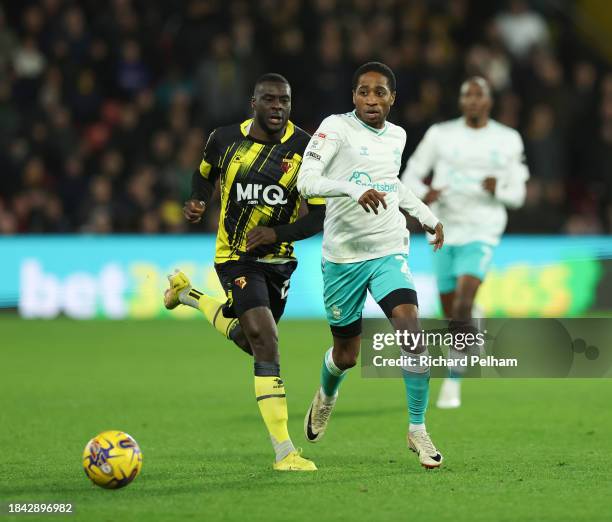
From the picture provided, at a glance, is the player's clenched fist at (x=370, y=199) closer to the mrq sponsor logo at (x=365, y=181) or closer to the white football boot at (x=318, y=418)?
the mrq sponsor logo at (x=365, y=181)

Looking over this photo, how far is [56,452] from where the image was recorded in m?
8.03

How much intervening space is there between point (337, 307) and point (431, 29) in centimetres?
1280

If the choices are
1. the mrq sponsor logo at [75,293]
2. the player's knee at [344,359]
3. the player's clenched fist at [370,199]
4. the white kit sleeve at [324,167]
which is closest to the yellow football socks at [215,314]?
the player's knee at [344,359]

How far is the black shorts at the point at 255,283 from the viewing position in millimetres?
7633

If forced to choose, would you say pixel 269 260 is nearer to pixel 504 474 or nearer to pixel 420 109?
pixel 504 474

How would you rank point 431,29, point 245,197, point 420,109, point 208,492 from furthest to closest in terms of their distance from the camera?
point 431,29 < point 420,109 < point 245,197 < point 208,492

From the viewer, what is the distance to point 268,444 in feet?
27.6

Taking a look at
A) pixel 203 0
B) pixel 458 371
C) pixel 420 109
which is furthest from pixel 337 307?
pixel 203 0

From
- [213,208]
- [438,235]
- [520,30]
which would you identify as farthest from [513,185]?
[520,30]

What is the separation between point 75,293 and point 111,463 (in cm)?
1041

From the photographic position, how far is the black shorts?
7.63m

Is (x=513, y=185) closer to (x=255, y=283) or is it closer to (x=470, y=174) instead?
(x=470, y=174)

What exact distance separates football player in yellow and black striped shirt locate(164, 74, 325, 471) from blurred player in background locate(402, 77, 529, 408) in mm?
2758

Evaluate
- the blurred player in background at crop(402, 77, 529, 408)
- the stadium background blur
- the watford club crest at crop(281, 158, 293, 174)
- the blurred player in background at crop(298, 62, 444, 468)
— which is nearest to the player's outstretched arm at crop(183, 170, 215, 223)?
the watford club crest at crop(281, 158, 293, 174)
